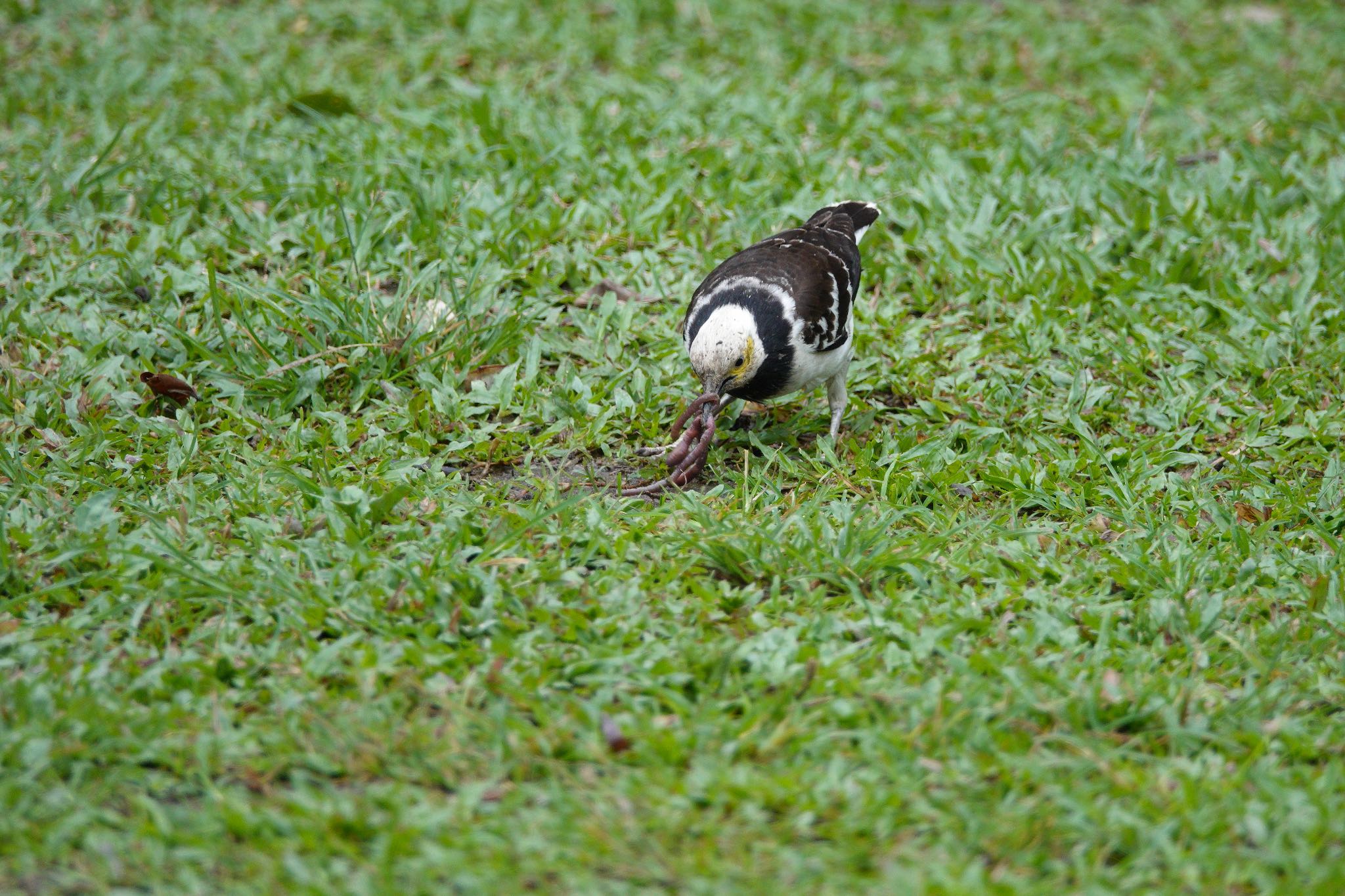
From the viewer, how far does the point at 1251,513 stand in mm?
4723

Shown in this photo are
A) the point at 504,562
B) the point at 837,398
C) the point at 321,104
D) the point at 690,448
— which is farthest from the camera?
the point at 321,104

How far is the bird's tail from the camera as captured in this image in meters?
5.80

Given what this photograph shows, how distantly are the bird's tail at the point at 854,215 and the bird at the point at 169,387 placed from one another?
9.86 ft

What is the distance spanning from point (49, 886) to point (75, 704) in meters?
0.59

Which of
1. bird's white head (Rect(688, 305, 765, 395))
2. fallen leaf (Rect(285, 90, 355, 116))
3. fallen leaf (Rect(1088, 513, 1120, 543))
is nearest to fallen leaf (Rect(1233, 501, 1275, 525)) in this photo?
fallen leaf (Rect(1088, 513, 1120, 543))

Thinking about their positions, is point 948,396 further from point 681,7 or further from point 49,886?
point 681,7

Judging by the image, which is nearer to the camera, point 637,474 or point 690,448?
point 690,448

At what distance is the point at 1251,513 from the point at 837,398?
1771 mm

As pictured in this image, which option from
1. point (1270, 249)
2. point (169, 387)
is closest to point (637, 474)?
point (169, 387)

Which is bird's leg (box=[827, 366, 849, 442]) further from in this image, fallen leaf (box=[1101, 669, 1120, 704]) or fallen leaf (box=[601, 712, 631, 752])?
fallen leaf (box=[601, 712, 631, 752])

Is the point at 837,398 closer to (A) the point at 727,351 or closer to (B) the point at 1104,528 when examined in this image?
(A) the point at 727,351

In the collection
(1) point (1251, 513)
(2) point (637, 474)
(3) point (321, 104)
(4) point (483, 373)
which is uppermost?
(3) point (321, 104)

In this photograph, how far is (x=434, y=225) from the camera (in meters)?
6.16

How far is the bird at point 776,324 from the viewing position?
477 centimetres
